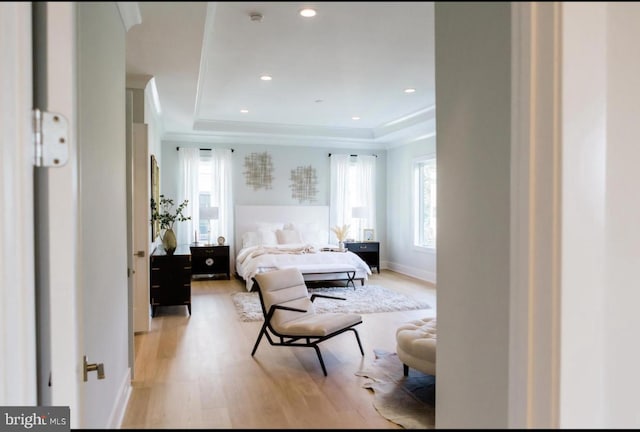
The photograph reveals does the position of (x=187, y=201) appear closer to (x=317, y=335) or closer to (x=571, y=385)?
(x=317, y=335)

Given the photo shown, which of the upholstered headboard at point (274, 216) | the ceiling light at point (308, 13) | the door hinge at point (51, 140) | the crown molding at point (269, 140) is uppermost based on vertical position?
the crown molding at point (269, 140)

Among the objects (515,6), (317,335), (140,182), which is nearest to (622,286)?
Result: (515,6)

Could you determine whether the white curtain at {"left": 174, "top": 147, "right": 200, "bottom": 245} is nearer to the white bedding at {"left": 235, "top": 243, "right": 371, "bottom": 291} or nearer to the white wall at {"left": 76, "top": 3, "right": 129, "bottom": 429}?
the white bedding at {"left": 235, "top": 243, "right": 371, "bottom": 291}

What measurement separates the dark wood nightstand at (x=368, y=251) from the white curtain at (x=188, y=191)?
270cm

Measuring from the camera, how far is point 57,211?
0.75 metres

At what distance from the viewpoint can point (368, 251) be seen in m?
7.76

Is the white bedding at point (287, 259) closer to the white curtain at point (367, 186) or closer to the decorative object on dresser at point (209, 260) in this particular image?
the decorative object on dresser at point (209, 260)

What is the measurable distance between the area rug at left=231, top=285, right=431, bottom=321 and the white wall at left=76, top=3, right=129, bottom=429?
3884mm

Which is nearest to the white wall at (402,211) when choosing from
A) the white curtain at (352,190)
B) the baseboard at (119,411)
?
the white curtain at (352,190)

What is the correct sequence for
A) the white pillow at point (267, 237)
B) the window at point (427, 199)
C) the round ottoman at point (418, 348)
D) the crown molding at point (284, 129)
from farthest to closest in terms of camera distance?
the white pillow at point (267, 237) < the crown molding at point (284, 129) < the round ottoman at point (418, 348) < the window at point (427, 199)

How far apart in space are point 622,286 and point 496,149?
0.58 m

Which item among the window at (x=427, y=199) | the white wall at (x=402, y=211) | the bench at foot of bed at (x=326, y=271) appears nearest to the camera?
the window at (x=427, y=199)

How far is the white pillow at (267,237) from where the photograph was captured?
7742 millimetres

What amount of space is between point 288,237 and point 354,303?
248 centimetres
